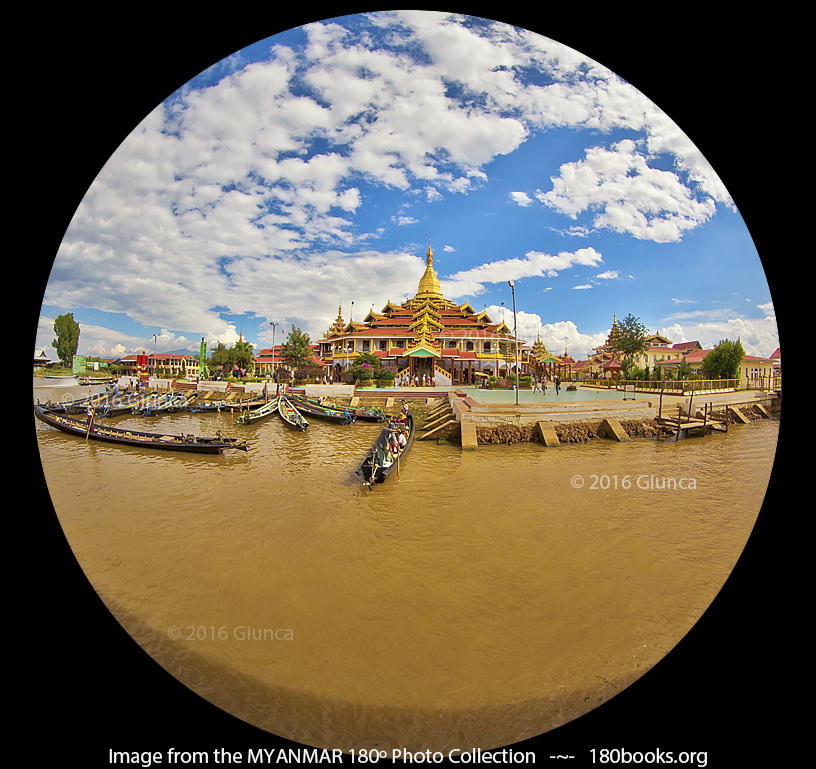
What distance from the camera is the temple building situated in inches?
845

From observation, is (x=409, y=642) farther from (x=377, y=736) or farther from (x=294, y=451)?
(x=294, y=451)

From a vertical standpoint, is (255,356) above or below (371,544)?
above

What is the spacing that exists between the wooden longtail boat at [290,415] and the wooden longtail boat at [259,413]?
0.64 m

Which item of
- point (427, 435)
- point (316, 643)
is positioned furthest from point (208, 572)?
point (427, 435)

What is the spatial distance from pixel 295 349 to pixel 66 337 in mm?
14142

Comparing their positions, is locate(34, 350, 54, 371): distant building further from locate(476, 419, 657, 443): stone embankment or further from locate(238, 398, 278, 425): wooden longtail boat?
locate(476, 419, 657, 443): stone embankment

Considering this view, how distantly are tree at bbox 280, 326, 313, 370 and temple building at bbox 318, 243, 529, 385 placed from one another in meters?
3.14

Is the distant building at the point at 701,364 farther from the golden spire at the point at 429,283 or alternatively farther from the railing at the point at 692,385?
the golden spire at the point at 429,283

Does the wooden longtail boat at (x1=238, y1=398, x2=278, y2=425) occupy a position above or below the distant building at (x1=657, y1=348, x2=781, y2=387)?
Result: below

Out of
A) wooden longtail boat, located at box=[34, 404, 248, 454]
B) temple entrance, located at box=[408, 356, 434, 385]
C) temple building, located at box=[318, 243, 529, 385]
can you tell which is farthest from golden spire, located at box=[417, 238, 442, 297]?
wooden longtail boat, located at box=[34, 404, 248, 454]

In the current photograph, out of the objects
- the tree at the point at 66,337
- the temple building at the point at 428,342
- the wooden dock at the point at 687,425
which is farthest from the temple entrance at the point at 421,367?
the tree at the point at 66,337

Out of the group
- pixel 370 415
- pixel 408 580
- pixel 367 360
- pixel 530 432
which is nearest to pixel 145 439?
pixel 370 415

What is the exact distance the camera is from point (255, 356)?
17734 millimetres

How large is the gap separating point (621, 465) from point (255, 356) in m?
18.4
